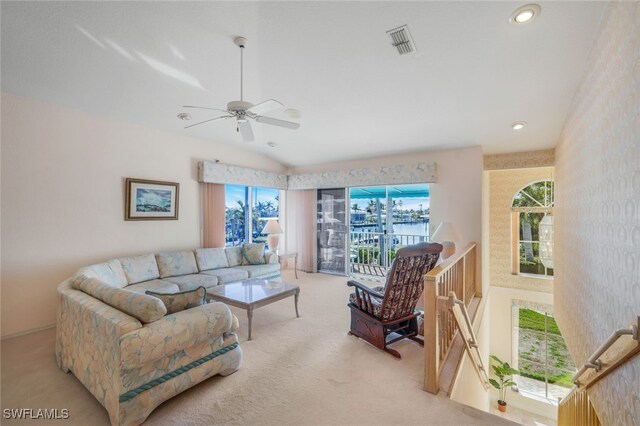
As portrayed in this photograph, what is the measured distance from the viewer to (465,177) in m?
4.73

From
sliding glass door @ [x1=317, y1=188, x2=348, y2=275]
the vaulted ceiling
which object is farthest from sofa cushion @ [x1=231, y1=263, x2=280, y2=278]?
the vaulted ceiling

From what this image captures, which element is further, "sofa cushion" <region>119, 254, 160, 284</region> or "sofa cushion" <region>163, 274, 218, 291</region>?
"sofa cushion" <region>163, 274, 218, 291</region>

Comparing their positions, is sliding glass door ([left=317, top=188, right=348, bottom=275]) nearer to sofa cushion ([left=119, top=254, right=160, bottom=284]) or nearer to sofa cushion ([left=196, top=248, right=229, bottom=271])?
Answer: sofa cushion ([left=196, top=248, right=229, bottom=271])

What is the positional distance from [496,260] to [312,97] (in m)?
5.58

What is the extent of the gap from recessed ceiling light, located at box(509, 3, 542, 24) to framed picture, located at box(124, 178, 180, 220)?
4.69m

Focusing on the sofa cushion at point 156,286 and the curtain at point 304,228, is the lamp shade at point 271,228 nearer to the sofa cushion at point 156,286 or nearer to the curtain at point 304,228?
the curtain at point 304,228

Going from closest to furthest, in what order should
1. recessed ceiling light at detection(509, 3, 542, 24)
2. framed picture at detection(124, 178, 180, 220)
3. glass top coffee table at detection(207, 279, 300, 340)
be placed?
recessed ceiling light at detection(509, 3, 542, 24) < glass top coffee table at detection(207, 279, 300, 340) < framed picture at detection(124, 178, 180, 220)

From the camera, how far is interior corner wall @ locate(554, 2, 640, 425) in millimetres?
1515

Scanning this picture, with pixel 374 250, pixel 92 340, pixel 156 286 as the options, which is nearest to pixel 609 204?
pixel 92 340

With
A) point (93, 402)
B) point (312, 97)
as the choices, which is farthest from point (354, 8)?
point (93, 402)

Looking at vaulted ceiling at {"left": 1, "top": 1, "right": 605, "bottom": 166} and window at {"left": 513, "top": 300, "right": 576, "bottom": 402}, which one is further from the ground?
vaulted ceiling at {"left": 1, "top": 1, "right": 605, "bottom": 166}

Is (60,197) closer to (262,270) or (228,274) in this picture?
(228,274)

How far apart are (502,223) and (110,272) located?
288 inches

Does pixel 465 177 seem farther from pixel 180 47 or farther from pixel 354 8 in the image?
pixel 180 47
